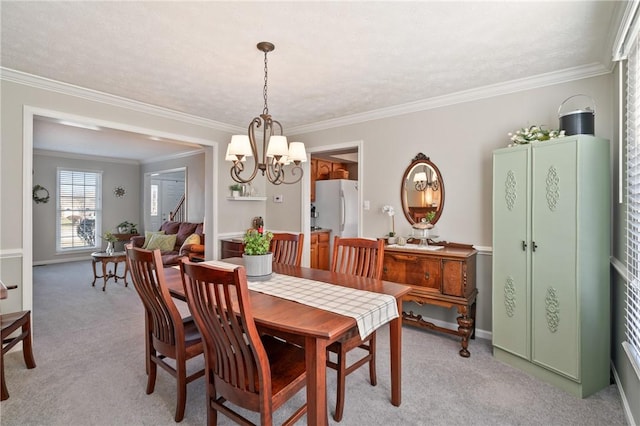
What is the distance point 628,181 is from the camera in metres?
2.00

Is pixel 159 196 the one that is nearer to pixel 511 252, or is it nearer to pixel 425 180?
pixel 425 180

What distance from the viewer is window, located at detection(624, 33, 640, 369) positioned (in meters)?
1.78

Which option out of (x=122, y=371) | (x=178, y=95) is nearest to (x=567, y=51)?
(x=178, y=95)

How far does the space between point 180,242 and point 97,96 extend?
3308 millimetres

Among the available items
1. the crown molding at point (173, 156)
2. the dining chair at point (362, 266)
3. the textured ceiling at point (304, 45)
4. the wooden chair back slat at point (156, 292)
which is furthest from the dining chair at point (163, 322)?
the crown molding at point (173, 156)

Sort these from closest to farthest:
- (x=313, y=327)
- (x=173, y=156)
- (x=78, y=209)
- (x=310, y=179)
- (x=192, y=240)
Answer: (x=313, y=327), (x=310, y=179), (x=192, y=240), (x=173, y=156), (x=78, y=209)

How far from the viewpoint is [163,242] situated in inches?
236

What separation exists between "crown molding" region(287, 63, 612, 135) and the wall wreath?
6365mm

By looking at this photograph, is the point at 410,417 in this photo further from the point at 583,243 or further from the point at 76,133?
the point at 76,133

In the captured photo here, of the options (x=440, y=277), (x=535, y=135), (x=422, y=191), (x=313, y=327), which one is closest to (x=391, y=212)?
(x=422, y=191)

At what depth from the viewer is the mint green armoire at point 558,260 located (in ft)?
7.34

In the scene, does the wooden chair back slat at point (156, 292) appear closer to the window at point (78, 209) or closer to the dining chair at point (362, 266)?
the dining chair at point (362, 266)

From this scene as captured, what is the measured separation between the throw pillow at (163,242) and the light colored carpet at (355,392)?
9.05ft

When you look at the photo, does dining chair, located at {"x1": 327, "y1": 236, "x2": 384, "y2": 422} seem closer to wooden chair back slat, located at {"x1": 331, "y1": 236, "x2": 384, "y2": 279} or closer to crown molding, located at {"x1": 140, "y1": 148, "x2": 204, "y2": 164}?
wooden chair back slat, located at {"x1": 331, "y1": 236, "x2": 384, "y2": 279}
